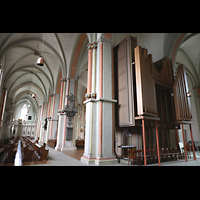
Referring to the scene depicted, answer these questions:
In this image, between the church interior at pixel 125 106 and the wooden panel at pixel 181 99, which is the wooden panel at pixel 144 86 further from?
the wooden panel at pixel 181 99

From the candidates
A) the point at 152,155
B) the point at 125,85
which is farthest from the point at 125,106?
the point at 152,155

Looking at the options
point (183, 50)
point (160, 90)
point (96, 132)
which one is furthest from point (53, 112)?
point (183, 50)

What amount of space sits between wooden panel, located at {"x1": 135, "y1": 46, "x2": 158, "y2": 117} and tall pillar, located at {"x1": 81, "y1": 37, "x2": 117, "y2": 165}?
1418mm

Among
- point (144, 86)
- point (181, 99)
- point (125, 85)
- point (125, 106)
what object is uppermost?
point (125, 85)

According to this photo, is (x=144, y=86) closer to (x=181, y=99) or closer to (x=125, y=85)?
(x=125, y=85)

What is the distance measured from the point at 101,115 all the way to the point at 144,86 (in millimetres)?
2267

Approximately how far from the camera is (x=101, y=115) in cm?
632

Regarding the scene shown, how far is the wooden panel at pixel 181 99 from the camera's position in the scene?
6.99m

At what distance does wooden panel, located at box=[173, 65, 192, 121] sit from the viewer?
6.99 metres

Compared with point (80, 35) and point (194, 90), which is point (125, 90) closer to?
point (80, 35)

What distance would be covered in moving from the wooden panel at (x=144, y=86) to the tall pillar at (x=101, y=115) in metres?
1.42

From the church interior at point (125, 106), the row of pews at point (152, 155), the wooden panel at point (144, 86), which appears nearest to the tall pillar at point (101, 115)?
the church interior at point (125, 106)

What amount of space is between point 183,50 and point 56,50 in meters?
11.7

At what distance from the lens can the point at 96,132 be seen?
20.9 ft
